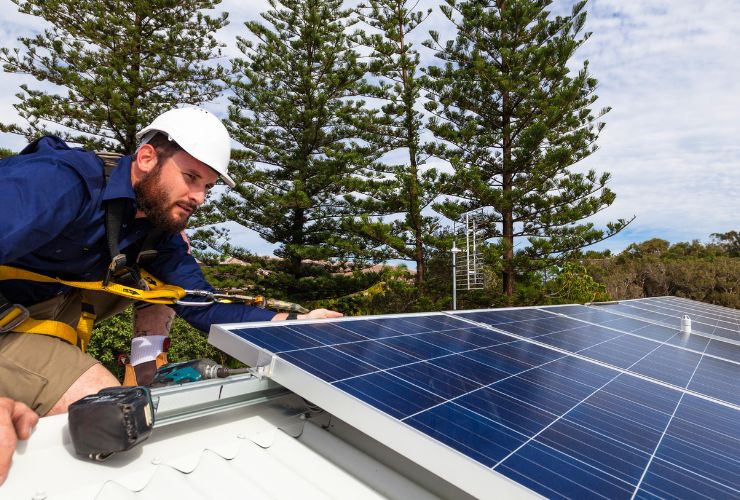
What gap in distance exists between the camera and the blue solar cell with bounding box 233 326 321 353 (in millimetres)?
2039

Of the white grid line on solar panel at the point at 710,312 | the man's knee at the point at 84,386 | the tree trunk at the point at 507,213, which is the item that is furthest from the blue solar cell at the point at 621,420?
the tree trunk at the point at 507,213

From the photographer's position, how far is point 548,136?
1723cm

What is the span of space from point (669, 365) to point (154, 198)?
3773 millimetres

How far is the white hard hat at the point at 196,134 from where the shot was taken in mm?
2768

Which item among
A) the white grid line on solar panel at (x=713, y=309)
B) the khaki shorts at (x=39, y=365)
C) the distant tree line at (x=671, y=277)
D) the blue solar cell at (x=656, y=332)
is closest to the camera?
the khaki shorts at (x=39, y=365)

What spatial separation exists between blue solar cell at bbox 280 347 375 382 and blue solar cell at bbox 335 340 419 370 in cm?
7

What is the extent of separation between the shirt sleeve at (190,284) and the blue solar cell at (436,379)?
4.60 feet

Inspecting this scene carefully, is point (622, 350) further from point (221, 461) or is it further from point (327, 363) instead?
point (221, 461)

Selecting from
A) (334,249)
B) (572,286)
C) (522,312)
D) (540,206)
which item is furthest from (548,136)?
(522,312)

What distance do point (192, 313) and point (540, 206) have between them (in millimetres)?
16848

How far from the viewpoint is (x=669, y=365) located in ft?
11.0

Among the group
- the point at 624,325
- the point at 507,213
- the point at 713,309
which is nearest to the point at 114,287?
the point at 624,325

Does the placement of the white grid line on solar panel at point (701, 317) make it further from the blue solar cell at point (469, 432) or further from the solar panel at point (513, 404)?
the blue solar cell at point (469, 432)

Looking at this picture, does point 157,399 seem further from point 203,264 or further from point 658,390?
point 203,264
